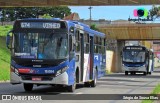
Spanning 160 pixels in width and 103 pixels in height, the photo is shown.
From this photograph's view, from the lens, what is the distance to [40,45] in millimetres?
18859

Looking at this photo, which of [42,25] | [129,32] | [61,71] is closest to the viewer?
[61,71]

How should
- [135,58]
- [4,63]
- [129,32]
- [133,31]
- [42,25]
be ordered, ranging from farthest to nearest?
1. [129,32]
2. [133,31]
3. [135,58]
4. [4,63]
5. [42,25]

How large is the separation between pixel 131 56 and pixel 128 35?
46.0 ft

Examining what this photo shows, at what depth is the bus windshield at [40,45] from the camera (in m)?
18.8

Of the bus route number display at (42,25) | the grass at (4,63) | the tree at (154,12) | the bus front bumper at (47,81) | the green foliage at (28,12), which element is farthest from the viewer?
the tree at (154,12)

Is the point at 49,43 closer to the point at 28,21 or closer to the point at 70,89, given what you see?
the point at 28,21

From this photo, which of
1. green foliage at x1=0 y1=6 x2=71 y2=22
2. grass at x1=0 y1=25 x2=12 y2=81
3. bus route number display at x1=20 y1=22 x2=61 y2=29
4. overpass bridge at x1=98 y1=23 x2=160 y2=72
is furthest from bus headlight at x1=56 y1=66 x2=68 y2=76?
green foliage at x1=0 y1=6 x2=71 y2=22

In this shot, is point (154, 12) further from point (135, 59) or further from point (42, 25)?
point (42, 25)

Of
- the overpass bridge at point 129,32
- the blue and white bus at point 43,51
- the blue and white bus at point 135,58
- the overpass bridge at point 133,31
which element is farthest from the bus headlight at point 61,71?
the overpass bridge at point 133,31

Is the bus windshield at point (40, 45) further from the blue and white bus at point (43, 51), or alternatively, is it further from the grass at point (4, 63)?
the grass at point (4, 63)

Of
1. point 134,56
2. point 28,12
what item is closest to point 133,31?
point 134,56

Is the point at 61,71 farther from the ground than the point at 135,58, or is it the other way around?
the point at 61,71

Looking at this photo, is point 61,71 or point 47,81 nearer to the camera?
point 47,81

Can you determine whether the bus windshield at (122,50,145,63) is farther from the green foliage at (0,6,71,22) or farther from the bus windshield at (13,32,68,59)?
the green foliage at (0,6,71,22)
